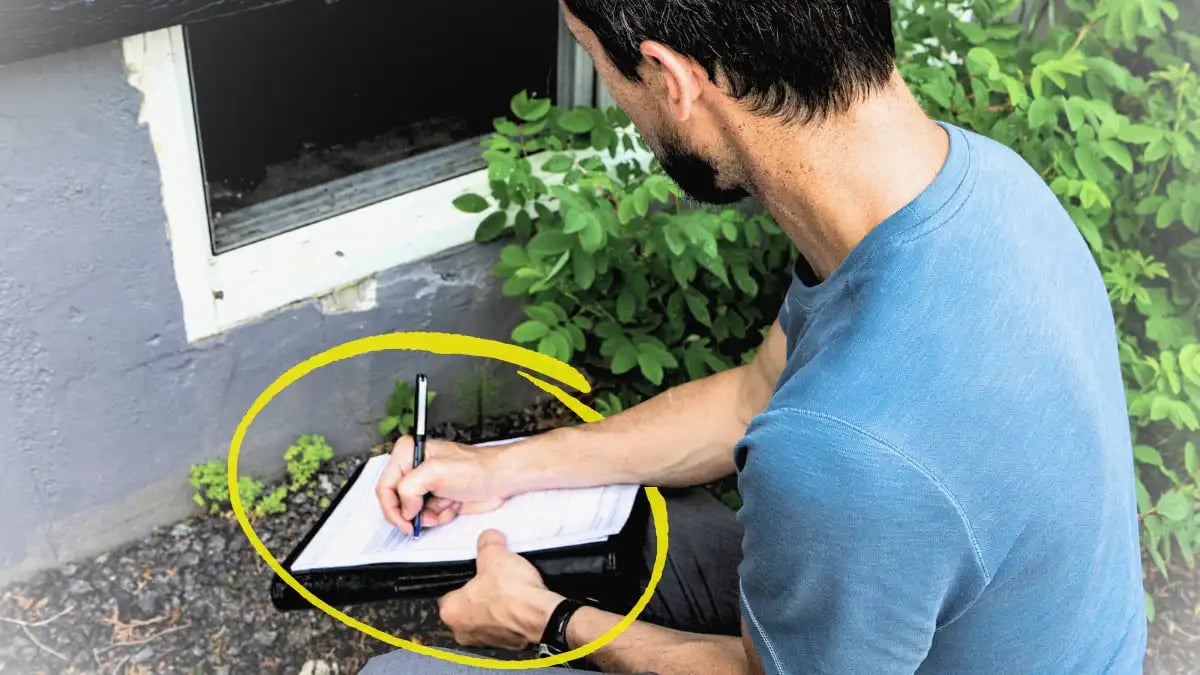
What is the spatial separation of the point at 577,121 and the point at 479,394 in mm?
730

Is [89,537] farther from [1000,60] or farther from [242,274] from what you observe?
[1000,60]

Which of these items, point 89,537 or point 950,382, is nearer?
point 950,382

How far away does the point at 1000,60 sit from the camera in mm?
2256

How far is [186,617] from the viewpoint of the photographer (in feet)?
7.30

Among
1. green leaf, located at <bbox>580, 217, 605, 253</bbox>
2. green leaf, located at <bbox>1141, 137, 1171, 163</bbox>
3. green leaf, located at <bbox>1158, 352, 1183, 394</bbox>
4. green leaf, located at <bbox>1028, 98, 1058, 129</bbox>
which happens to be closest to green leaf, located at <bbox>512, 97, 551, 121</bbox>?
green leaf, located at <bbox>580, 217, 605, 253</bbox>

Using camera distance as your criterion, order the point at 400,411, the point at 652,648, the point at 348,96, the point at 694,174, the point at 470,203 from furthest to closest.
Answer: the point at 400,411, the point at 348,96, the point at 470,203, the point at 652,648, the point at 694,174

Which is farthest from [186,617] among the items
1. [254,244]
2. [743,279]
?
[743,279]

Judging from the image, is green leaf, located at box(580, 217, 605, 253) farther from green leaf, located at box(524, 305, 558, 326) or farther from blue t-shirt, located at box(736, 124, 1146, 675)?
blue t-shirt, located at box(736, 124, 1146, 675)

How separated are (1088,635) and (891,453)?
16.6 inches

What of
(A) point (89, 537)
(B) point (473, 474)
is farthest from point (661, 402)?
(A) point (89, 537)

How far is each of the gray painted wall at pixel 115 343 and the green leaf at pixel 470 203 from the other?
0.22 metres

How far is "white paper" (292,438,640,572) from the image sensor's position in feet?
5.51

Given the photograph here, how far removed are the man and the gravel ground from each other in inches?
40.6

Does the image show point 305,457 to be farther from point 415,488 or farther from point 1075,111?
point 1075,111
